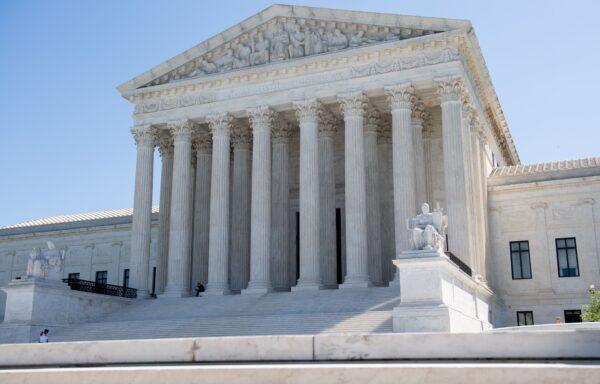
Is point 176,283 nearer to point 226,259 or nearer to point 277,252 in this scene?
point 226,259

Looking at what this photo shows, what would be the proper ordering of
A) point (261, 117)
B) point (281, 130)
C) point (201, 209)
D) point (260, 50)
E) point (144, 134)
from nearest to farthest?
point (261, 117), point (260, 50), point (281, 130), point (144, 134), point (201, 209)

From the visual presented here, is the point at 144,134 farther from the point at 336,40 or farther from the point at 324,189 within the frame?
the point at 336,40

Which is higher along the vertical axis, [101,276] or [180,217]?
[180,217]

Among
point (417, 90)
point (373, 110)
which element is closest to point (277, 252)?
point (373, 110)

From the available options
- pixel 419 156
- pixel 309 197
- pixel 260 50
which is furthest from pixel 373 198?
pixel 260 50

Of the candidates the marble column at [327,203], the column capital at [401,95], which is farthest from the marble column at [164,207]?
the column capital at [401,95]

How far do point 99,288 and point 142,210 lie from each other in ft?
21.3

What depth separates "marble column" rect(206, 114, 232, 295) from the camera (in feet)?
134

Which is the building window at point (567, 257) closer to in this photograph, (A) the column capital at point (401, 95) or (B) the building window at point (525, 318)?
(B) the building window at point (525, 318)

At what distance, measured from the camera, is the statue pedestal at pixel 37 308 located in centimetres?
3428

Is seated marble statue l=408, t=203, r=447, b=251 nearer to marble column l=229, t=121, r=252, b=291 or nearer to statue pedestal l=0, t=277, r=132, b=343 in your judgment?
marble column l=229, t=121, r=252, b=291

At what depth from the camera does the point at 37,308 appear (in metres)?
34.8

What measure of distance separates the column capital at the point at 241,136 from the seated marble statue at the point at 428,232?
65.0 feet

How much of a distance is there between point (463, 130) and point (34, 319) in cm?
2486
